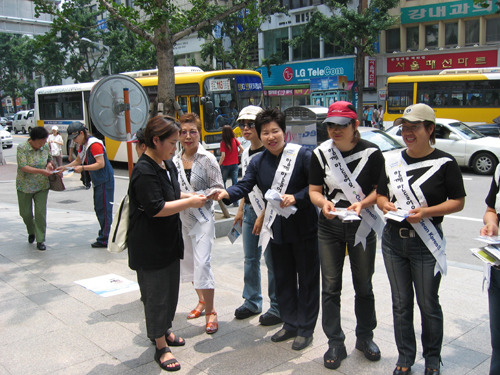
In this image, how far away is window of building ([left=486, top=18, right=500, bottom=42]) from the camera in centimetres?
2853

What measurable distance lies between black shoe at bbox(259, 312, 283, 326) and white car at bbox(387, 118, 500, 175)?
10.2 metres

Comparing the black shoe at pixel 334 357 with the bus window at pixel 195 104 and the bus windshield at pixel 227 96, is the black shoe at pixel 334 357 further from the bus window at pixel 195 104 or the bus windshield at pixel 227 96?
the bus window at pixel 195 104

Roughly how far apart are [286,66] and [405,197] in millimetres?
36094

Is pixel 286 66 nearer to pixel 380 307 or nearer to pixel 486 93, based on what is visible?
pixel 486 93

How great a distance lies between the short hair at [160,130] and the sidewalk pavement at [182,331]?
1.63 m

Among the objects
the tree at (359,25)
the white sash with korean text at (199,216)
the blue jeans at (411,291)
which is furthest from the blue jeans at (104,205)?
the tree at (359,25)

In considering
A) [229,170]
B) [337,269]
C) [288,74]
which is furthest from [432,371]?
[288,74]

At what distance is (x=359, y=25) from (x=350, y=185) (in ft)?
88.0

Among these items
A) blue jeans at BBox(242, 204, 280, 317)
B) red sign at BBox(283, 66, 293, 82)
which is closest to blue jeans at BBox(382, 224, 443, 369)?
blue jeans at BBox(242, 204, 280, 317)

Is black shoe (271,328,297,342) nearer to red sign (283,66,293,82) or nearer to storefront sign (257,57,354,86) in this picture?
storefront sign (257,57,354,86)

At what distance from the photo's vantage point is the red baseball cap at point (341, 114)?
133 inches

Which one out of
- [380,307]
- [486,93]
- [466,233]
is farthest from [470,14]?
[380,307]

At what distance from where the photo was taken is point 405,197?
10.2 ft

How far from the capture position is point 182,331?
4.17 metres
